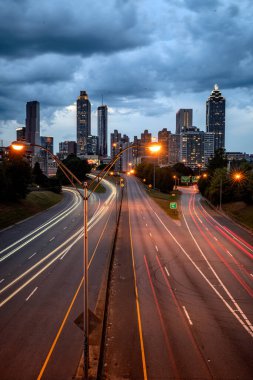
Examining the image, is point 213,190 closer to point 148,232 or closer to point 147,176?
point 148,232

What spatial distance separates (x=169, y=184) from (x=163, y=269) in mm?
104983

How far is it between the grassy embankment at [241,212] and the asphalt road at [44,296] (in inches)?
999

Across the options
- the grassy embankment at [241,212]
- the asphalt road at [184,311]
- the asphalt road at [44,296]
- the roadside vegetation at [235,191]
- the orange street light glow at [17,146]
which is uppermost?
the orange street light glow at [17,146]

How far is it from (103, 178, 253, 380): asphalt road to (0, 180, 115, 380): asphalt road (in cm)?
207

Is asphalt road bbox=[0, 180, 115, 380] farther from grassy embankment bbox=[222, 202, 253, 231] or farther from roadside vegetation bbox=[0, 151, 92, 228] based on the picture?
grassy embankment bbox=[222, 202, 253, 231]

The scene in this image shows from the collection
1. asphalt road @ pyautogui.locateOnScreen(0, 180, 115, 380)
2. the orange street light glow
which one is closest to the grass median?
asphalt road @ pyautogui.locateOnScreen(0, 180, 115, 380)

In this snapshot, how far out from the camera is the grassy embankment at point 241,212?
59.7 meters

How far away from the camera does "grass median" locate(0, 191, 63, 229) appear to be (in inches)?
2229

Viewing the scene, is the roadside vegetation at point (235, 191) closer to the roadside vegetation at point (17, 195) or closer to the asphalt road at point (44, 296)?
the asphalt road at point (44, 296)

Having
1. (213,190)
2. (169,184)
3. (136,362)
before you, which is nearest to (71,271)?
(136,362)

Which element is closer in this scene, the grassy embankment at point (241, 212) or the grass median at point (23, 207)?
the grass median at point (23, 207)

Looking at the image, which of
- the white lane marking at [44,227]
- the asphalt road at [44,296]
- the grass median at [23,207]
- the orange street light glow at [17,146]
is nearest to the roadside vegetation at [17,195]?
the grass median at [23,207]

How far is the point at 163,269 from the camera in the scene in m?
30.5

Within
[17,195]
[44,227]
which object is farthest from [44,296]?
[17,195]
